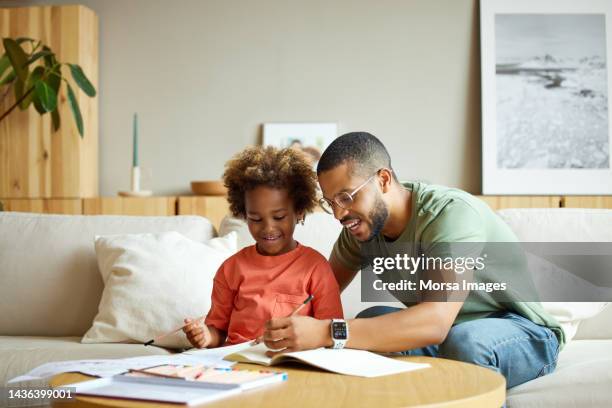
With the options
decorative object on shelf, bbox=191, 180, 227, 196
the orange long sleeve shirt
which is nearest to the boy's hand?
the orange long sleeve shirt

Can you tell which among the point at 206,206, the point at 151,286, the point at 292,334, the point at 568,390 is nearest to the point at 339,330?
the point at 292,334

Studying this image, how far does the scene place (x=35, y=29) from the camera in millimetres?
4398

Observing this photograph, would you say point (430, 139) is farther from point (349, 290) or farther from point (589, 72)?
point (349, 290)

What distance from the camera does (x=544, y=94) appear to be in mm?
4492

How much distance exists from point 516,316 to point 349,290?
27.6 inches

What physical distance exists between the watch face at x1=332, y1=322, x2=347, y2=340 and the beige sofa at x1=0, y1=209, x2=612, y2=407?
3.07ft

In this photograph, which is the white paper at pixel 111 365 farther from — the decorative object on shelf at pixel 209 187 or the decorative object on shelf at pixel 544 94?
the decorative object on shelf at pixel 544 94

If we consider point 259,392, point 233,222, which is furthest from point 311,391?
point 233,222

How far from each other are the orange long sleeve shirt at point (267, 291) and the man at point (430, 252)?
0.16 m

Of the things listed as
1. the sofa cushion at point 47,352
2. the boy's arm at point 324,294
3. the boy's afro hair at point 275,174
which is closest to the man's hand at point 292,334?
the boy's arm at point 324,294

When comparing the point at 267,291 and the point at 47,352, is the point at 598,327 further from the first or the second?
the point at 47,352

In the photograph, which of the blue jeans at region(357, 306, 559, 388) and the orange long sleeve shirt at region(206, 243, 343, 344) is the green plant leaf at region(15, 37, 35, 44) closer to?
the orange long sleeve shirt at region(206, 243, 343, 344)

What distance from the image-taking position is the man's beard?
192 centimetres

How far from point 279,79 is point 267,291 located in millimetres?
2884
